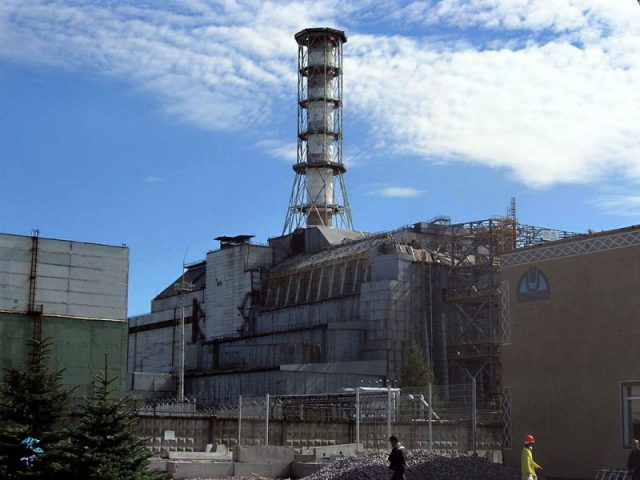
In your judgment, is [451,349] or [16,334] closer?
[16,334]

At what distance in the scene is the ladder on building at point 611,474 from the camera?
28.5m

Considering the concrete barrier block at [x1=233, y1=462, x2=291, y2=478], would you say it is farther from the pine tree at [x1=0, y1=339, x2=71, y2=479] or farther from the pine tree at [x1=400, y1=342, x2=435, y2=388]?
the pine tree at [x1=400, y1=342, x2=435, y2=388]

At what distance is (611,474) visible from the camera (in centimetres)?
2883

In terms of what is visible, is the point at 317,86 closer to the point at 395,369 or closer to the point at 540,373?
the point at 395,369

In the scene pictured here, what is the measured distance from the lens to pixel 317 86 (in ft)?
314

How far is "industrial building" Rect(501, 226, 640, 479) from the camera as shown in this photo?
2953cm

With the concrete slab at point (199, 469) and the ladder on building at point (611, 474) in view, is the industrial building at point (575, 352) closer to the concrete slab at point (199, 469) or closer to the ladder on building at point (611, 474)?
the ladder on building at point (611, 474)

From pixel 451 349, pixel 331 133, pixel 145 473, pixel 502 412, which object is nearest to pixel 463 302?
pixel 451 349

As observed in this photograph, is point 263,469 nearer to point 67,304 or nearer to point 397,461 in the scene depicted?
point 397,461

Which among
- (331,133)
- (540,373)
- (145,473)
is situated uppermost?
Answer: (331,133)

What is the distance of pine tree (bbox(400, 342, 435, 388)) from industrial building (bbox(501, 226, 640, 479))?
28227 millimetres

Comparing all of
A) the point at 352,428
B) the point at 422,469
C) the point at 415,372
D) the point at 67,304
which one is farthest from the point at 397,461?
the point at 415,372

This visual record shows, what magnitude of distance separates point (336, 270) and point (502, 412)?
46266mm

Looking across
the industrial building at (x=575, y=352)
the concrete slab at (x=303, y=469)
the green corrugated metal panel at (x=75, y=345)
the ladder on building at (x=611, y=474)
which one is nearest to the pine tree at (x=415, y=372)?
the green corrugated metal panel at (x=75, y=345)
